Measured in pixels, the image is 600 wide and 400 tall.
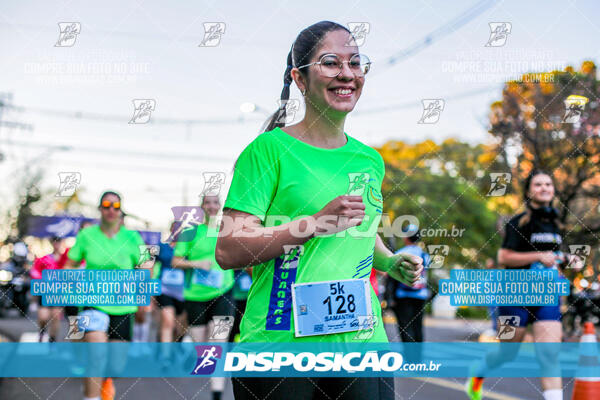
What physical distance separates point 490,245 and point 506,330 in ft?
72.4

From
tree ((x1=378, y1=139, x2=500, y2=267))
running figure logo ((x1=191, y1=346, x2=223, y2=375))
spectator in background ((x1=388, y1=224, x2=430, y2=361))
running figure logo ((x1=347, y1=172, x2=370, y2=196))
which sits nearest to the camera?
running figure logo ((x1=347, y1=172, x2=370, y2=196))

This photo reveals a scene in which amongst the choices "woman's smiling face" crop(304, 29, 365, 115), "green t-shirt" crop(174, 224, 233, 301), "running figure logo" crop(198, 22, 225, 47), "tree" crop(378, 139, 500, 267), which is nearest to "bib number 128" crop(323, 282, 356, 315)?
"woman's smiling face" crop(304, 29, 365, 115)

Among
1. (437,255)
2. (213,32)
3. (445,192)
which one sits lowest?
(437,255)

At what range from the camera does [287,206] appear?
7.29 feet

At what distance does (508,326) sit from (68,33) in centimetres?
436

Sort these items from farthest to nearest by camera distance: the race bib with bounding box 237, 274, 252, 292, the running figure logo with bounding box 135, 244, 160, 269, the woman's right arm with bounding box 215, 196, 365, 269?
1. the race bib with bounding box 237, 274, 252, 292
2. the running figure logo with bounding box 135, 244, 160, 269
3. the woman's right arm with bounding box 215, 196, 365, 269

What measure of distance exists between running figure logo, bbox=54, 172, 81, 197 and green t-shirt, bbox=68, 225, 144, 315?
80 cm

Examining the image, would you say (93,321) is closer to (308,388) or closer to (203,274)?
(203,274)

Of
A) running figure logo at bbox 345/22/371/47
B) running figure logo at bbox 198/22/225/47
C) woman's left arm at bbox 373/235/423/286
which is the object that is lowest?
woman's left arm at bbox 373/235/423/286

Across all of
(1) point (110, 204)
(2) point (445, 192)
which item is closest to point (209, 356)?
(1) point (110, 204)

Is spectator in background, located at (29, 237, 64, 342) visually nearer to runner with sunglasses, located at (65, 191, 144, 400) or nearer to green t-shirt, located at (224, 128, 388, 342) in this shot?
runner with sunglasses, located at (65, 191, 144, 400)

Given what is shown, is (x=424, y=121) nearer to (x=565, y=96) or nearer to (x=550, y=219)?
(x=550, y=219)

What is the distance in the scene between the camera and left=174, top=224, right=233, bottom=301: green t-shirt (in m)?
6.50

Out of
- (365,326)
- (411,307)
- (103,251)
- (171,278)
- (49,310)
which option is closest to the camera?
(365,326)
